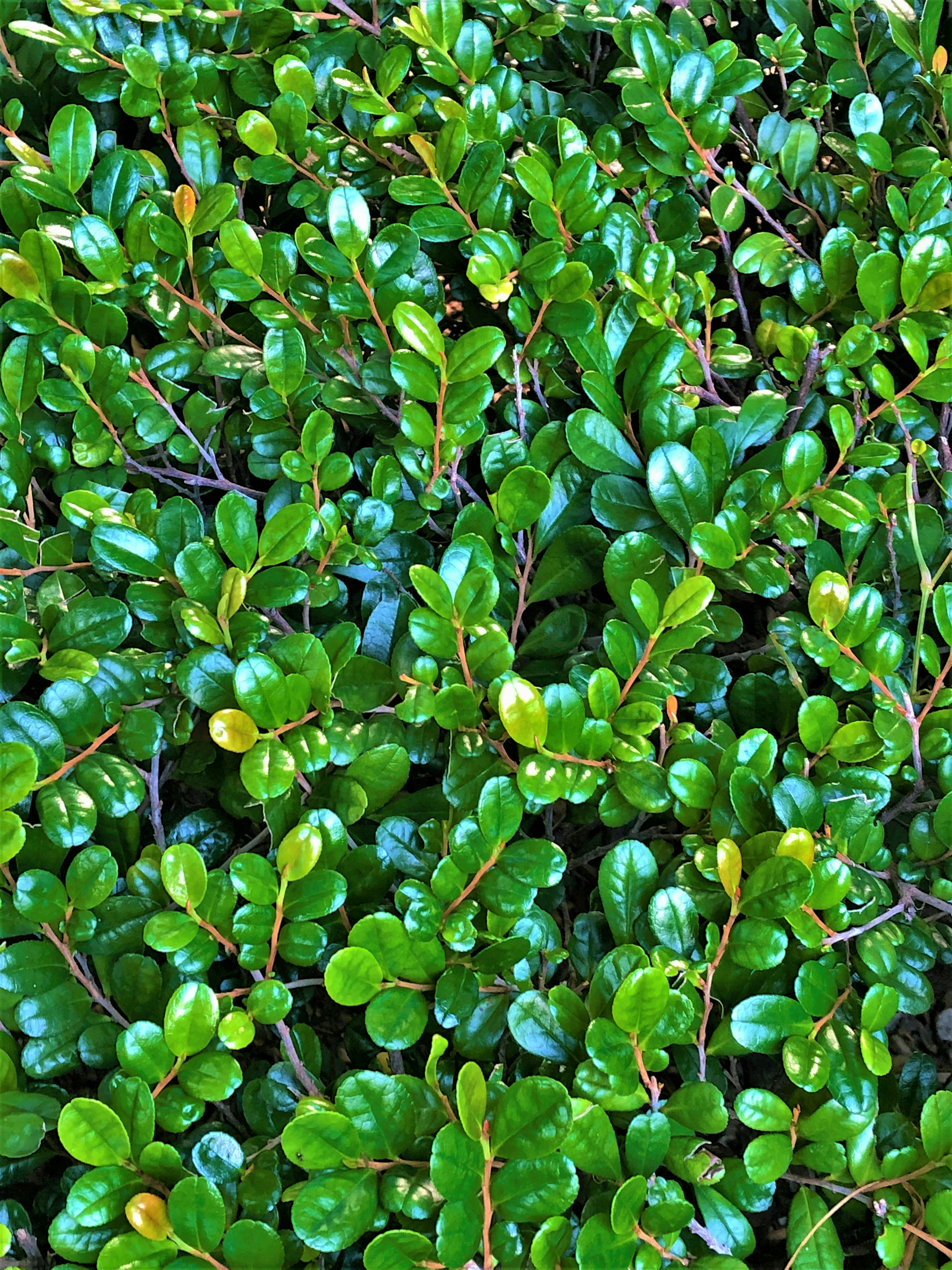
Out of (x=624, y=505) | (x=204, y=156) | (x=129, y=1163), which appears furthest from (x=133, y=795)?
(x=204, y=156)

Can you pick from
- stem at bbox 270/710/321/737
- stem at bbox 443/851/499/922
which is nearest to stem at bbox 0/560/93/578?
stem at bbox 270/710/321/737

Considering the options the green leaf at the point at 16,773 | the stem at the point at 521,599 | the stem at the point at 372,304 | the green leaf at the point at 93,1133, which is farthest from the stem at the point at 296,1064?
the stem at the point at 372,304

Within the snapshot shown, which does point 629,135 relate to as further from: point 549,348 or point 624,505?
point 624,505

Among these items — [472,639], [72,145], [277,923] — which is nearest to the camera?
[277,923]

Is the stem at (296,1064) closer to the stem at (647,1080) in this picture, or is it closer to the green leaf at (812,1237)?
the stem at (647,1080)

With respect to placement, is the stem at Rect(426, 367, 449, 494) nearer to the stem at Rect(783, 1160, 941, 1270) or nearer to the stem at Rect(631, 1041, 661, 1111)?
the stem at Rect(631, 1041, 661, 1111)

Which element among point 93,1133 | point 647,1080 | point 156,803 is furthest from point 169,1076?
point 647,1080

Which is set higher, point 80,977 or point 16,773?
point 16,773

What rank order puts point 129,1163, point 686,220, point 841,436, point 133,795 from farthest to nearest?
point 686,220 → point 841,436 → point 133,795 → point 129,1163

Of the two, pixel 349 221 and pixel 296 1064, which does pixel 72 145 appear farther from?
pixel 296 1064
